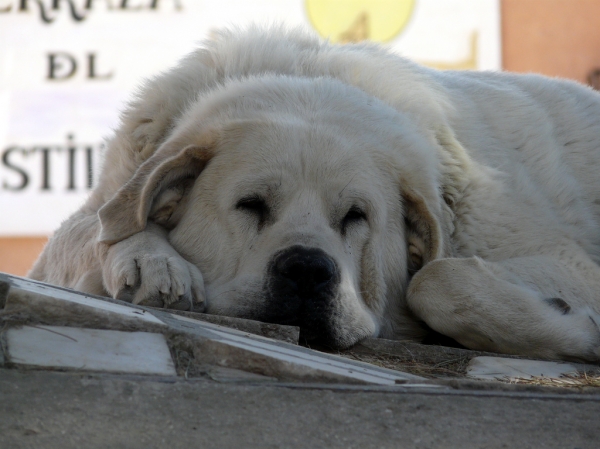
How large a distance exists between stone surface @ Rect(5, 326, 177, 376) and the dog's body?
0.75 metres

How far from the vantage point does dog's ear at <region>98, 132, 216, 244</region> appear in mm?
3182

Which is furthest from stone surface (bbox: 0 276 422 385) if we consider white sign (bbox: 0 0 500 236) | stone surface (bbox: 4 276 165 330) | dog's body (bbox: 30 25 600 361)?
white sign (bbox: 0 0 500 236)

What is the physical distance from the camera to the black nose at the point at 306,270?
2.80 meters

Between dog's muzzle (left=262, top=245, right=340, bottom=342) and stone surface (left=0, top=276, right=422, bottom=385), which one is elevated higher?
stone surface (left=0, top=276, right=422, bottom=385)

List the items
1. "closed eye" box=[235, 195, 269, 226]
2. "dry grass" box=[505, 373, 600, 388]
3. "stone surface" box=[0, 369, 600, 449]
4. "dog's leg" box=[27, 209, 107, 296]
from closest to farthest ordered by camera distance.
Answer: "stone surface" box=[0, 369, 600, 449]
"dry grass" box=[505, 373, 600, 388]
"closed eye" box=[235, 195, 269, 226]
"dog's leg" box=[27, 209, 107, 296]

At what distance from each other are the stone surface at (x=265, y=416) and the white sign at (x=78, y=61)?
271 inches

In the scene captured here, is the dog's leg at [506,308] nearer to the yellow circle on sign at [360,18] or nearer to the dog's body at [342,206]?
the dog's body at [342,206]

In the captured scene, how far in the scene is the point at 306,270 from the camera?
280 cm

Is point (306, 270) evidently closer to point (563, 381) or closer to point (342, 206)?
point (342, 206)

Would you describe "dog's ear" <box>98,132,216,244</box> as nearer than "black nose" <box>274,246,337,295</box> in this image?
No

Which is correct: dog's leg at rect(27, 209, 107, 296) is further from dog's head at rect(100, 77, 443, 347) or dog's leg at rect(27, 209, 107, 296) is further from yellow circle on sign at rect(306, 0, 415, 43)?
yellow circle on sign at rect(306, 0, 415, 43)

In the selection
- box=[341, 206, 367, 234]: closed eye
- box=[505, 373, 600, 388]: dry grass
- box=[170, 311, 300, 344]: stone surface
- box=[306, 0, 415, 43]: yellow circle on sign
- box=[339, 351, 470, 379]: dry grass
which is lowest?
box=[339, 351, 470, 379]: dry grass

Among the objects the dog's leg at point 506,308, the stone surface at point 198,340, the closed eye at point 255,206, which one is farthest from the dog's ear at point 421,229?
the stone surface at point 198,340

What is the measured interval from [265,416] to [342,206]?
1511 mm
